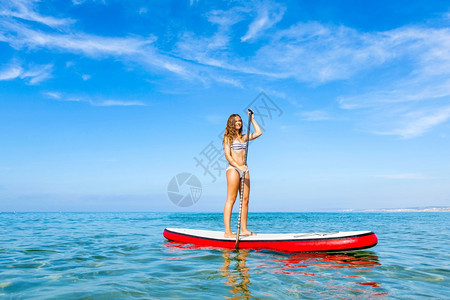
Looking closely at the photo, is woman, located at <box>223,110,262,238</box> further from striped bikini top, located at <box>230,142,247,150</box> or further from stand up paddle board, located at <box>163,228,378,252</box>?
stand up paddle board, located at <box>163,228,378,252</box>

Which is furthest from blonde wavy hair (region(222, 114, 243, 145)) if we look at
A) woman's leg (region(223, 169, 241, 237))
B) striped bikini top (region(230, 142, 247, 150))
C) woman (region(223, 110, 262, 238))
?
woman's leg (region(223, 169, 241, 237))

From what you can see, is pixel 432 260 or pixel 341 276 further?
pixel 432 260

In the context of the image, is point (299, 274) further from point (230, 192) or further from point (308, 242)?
point (230, 192)

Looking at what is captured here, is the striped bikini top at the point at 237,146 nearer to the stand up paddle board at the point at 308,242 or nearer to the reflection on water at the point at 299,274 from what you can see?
the stand up paddle board at the point at 308,242

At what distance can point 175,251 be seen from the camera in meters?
7.27

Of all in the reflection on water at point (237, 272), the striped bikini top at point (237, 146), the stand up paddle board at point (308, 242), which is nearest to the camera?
the reflection on water at point (237, 272)

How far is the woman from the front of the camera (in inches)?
299

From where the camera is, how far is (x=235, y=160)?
7695 millimetres

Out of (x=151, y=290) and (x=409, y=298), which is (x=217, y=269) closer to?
(x=151, y=290)

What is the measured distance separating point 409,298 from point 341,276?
110 cm

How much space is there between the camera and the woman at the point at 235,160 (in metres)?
7.59

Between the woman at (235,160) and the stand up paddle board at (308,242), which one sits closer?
the stand up paddle board at (308,242)

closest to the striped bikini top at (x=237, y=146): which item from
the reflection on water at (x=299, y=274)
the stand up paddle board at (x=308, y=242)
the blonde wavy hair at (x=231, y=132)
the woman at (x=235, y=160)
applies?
the woman at (x=235, y=160)

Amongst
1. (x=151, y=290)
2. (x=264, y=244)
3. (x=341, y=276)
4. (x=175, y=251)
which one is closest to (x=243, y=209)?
(x=264, y=244)
